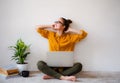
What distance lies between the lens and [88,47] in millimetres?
3113

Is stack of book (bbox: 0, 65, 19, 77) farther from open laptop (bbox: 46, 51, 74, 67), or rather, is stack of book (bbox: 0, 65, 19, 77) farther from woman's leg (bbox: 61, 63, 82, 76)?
woman's leg (bbox: 61, 63, 82, 76)

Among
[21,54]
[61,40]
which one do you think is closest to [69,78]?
[61,40]

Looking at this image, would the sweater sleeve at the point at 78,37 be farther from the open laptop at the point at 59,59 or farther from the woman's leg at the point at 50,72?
the woman's leg at the point at 50,72

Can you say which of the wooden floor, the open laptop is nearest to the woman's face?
the open laptop

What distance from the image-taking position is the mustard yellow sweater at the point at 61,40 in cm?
298

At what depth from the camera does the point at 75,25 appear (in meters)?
3.09

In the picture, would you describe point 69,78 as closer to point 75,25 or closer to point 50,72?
point 50,72

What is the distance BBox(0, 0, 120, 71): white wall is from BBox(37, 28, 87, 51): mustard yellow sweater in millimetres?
116

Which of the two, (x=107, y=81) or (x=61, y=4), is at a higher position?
(x=61, y=4)

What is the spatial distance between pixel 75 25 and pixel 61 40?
0.32 metres

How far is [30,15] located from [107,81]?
4.69ft

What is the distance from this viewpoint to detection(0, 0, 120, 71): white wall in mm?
3057

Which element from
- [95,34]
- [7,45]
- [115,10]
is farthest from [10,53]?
[115,10]

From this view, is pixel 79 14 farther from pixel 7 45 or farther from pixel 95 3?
pixel 7 45
